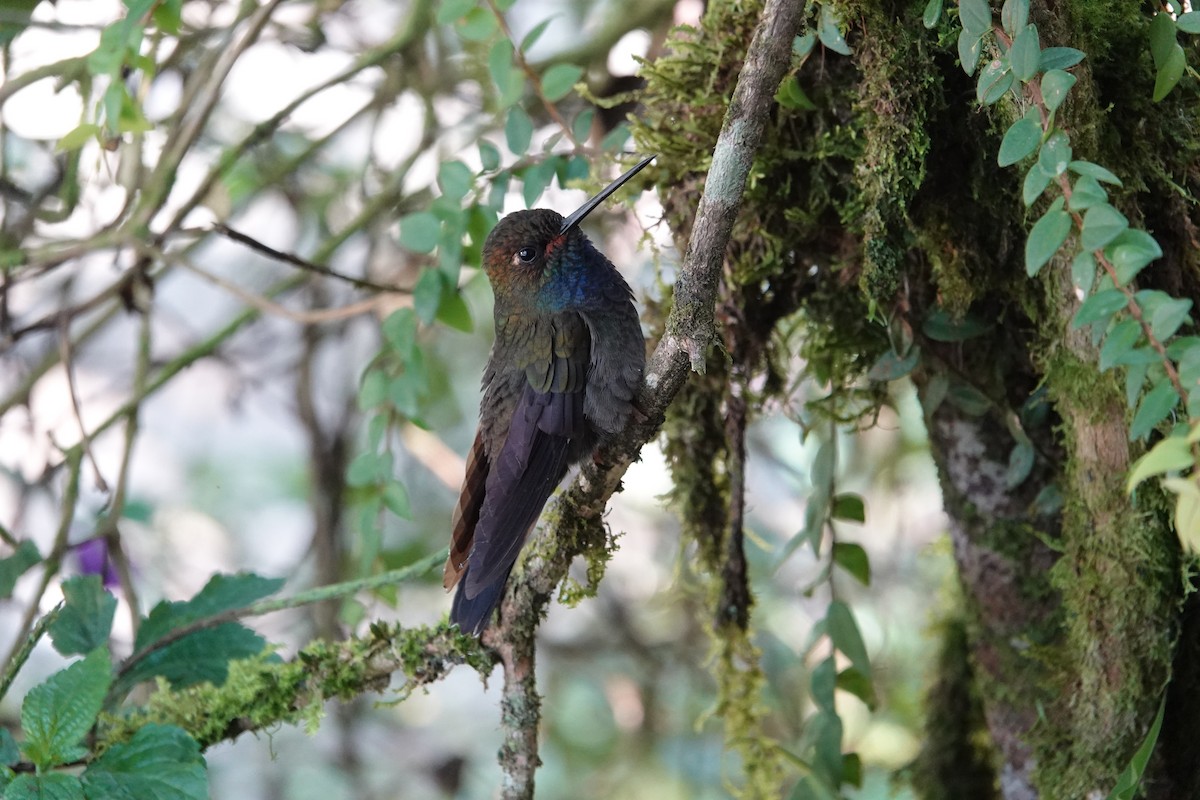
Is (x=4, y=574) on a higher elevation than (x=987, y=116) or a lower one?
lower

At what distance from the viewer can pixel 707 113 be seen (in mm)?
2043

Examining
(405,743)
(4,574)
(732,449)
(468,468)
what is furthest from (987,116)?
(405,743)

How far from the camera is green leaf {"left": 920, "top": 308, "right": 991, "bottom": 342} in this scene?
6.30ft

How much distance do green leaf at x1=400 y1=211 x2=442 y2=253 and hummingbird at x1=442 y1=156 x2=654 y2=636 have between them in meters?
0.36

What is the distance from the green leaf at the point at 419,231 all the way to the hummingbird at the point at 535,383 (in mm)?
357

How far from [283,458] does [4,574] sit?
3.21m

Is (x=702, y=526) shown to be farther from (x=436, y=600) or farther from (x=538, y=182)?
(x=436, y=600)

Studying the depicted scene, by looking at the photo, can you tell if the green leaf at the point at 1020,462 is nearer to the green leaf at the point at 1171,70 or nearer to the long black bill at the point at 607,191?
the green leaf at the point at 1171,70

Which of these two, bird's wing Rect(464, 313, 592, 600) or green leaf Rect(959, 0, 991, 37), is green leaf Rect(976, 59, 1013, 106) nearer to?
green leaf Rect(959, 0, 991, 37)

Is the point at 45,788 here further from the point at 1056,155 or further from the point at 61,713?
the point at 1056,155

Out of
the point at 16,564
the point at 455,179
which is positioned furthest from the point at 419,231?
the point at 16,564

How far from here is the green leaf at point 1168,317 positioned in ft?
3.86

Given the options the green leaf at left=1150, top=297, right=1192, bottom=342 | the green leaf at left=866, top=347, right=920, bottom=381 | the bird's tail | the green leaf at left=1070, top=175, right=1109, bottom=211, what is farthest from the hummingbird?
the green leaf at left=1150, top=297, right=1192, bottom=342

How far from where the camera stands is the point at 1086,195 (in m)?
1.26
